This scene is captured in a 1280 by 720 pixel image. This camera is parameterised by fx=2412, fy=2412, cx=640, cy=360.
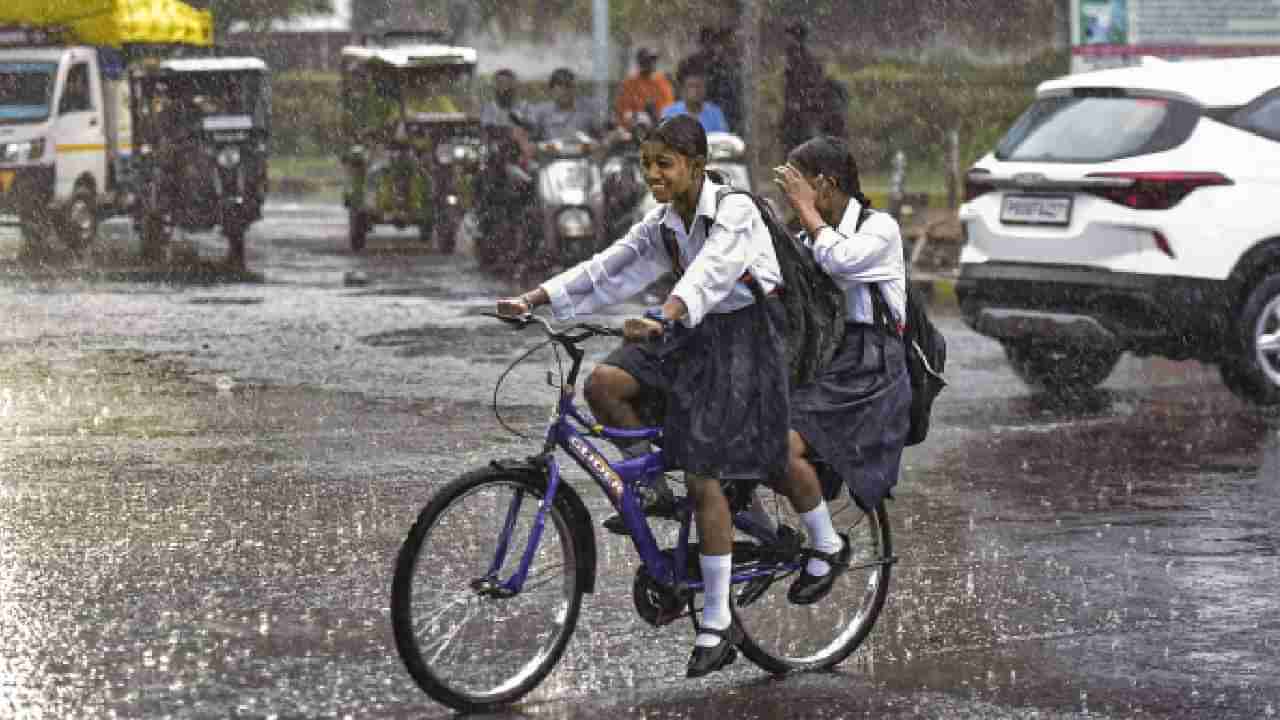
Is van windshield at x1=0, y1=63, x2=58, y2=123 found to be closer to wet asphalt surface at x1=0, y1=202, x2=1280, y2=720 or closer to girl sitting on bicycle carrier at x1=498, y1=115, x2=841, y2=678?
wet asphalt surface at x1=0, y1=202, x2=1280, y2=720

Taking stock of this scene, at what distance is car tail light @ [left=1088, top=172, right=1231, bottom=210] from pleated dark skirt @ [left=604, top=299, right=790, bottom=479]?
584cm

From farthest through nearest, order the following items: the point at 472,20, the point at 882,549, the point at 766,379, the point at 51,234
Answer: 1. the point at 472,20
2. the point at 51,234
3. the point at 882,549
4. the point at 766,379

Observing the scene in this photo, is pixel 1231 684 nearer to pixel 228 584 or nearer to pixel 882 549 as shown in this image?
pixel 882 549

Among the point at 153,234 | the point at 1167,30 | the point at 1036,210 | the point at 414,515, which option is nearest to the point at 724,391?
the point at 414,515

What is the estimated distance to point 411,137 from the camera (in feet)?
81.5

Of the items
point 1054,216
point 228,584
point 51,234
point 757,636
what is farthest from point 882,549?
point 51,234

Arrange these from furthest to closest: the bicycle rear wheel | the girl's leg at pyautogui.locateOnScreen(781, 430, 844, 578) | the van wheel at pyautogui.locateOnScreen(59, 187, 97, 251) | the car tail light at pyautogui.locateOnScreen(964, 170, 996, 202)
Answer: the van wheel at pyautogui.locateOnScreen(59, 187, 97, 251) < the car tail light at pyautogui.locateOnScreen(964, 170, 996, 202) < the bicycle rear wheel < the girl's leg at pyautogui.locateOnScreen(781, 430, 844, 578)

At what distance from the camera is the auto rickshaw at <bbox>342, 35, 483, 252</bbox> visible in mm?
24344

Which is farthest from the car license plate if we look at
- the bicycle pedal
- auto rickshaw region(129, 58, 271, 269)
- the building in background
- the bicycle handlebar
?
auto rickshaw region(129, 58, 271, 269)

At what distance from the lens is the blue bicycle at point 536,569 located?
5.98 meters

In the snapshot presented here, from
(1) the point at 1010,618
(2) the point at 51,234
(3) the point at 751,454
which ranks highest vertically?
(3) the point at 751,454

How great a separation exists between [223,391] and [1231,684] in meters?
7.42

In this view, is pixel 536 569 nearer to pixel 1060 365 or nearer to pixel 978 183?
pixel 978 183

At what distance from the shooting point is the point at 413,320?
1684 centimetres
